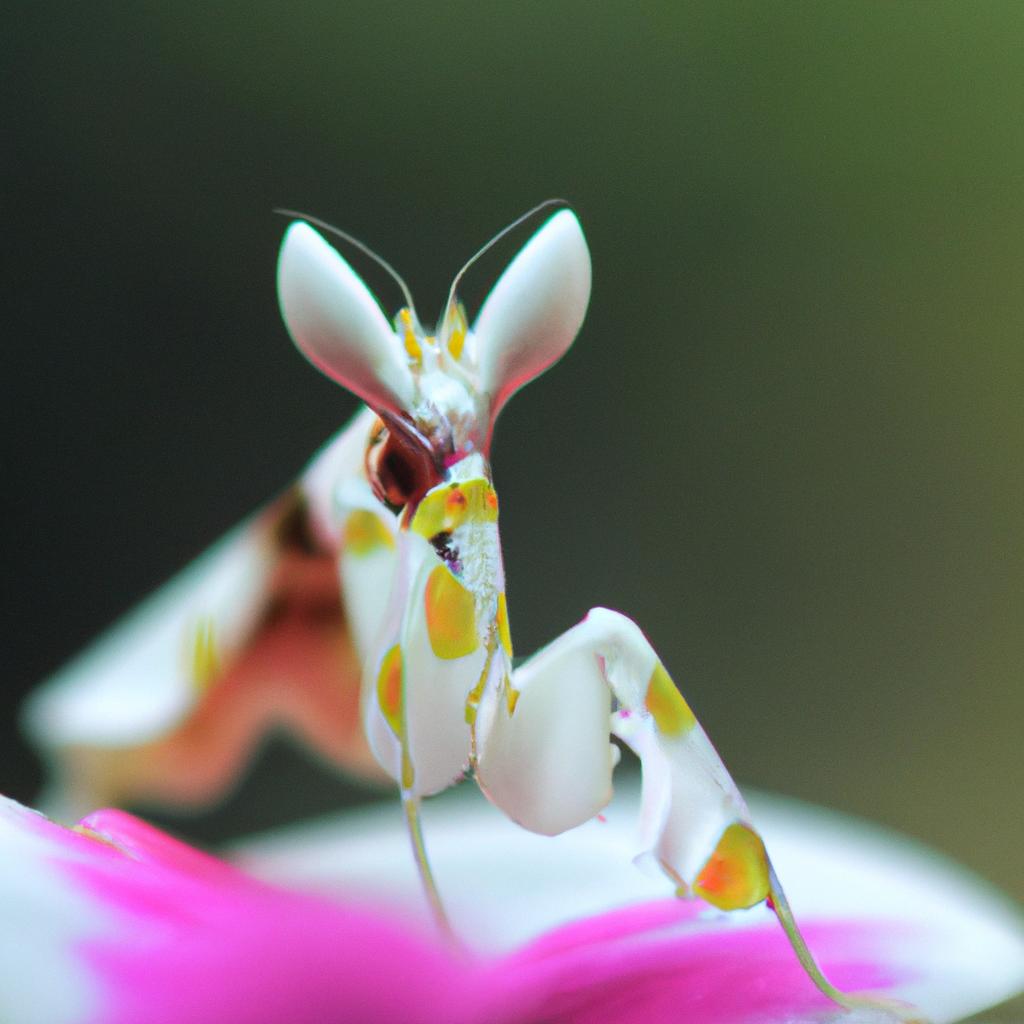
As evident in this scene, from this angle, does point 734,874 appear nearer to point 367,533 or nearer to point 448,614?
point 448,614

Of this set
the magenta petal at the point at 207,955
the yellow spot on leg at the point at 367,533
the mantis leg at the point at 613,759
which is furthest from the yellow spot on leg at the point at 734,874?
the yellow spot on leg at the point at 367,533

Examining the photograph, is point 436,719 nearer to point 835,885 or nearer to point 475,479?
point 475,479

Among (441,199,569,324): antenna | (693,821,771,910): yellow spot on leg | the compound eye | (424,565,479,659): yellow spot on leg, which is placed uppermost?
(441,199,569,324): antenna

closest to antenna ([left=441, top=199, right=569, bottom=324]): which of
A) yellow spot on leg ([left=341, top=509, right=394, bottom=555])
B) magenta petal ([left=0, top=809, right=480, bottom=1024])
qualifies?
yellow spot on leg ([left=341, top=509, right=394, bottom=555])

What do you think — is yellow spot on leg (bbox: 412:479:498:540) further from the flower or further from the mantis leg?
the flower

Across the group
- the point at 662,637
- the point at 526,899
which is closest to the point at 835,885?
the point at 526,899

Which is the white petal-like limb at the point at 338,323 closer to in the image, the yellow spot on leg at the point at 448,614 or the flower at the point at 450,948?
the yellow spot on leg at the point at 448,614
